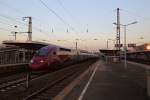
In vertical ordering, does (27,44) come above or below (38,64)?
above

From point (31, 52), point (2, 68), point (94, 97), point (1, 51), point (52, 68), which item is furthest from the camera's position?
point (31, 52)

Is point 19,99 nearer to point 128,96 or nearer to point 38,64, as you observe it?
point 128,96

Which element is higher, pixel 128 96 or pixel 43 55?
pixel 43 55

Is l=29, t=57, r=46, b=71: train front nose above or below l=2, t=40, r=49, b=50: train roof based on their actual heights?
below

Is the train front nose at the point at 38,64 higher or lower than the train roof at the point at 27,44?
lower

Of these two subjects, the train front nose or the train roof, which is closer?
the train front nose

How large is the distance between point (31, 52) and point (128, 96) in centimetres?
3270

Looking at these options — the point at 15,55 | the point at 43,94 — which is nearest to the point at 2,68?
the point at 15,55

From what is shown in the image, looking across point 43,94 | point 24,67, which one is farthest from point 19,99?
point 24,67

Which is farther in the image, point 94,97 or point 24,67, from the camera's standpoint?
point 24,67

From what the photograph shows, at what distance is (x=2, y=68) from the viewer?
28.8 meters

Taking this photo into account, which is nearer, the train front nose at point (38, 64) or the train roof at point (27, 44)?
the train front nose at point (38, 64)

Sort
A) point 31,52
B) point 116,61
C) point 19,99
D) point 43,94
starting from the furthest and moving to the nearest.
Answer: point 116,61 → point 31,52 → point 43,94 → point 19,99

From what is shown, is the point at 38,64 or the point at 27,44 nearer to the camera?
the point at 38,64
